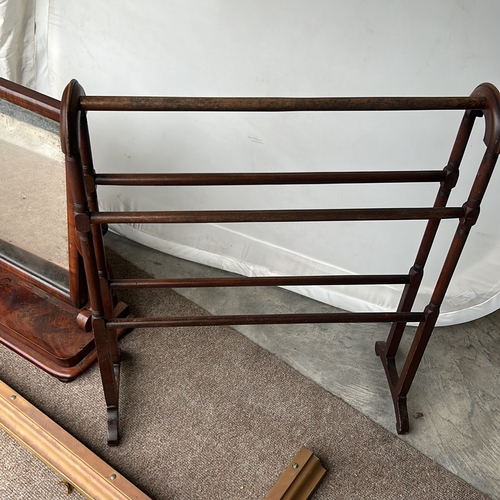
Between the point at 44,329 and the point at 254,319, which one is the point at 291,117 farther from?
the point at 44,329

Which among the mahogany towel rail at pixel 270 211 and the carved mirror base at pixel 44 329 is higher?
the mahogany towel rail at pixel 270 211

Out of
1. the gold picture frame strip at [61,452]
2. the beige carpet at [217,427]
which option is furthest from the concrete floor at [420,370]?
the gold picture frame strip at [61,452]

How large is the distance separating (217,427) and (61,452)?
1.20ft

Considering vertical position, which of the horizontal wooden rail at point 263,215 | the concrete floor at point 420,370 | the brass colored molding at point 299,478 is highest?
the horizontal wooden rail at point 263,215

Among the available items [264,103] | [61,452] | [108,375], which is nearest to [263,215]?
[264,103]

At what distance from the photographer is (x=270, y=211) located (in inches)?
40.9

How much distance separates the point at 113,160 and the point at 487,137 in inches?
46.0

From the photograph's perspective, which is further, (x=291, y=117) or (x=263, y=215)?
(x=291, y=117)

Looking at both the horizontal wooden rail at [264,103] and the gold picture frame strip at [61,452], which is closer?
the horizontal wooden rail at [264,103]

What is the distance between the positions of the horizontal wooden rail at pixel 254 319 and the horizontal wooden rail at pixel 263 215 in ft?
0.89

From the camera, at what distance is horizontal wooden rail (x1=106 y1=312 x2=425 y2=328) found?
1.22 m

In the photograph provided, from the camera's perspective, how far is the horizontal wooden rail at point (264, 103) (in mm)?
921

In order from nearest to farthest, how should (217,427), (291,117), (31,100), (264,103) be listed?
1. (264,103)
2. (31,100)
3. (217,427)
4. (291,117)

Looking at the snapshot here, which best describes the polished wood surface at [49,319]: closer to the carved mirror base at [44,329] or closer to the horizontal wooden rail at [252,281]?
the carved mirror base at [44,329]
